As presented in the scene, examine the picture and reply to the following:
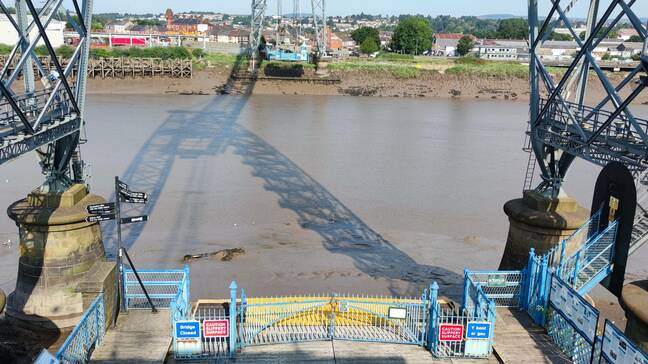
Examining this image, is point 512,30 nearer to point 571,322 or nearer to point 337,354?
point 571,322

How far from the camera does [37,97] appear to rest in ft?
44.9

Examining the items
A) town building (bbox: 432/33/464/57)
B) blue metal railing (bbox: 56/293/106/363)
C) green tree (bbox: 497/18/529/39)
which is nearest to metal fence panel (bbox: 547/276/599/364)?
blue metal railing (bbox: 56/293/106/363)

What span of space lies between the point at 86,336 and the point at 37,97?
695cm

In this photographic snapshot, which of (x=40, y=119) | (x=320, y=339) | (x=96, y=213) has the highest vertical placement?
(x=40, y=119)

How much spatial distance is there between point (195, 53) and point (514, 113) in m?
36.5

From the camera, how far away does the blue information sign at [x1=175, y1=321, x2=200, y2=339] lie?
9.38m

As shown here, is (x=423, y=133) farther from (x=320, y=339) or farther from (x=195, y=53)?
(x=195, y=53)

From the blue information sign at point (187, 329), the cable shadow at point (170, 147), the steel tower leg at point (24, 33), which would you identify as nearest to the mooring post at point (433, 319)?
the blue information sign at point (187, 329)

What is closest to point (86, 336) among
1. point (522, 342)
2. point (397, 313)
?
point (397, 313)

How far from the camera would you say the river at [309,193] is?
17141 mm

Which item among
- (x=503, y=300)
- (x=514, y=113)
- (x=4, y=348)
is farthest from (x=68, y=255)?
(x=514, y=113)

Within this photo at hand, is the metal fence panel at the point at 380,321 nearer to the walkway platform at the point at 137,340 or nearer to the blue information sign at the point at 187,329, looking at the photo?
the blue information sign at the point at 187,329

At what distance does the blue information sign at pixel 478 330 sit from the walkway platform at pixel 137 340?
496 cm

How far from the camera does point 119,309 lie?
435 inches
